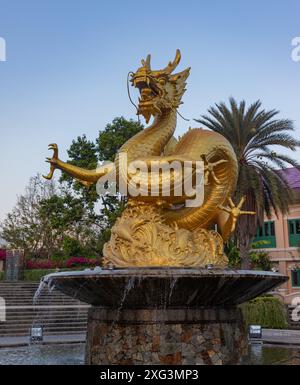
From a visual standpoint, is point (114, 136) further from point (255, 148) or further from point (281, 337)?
point (281, 337)

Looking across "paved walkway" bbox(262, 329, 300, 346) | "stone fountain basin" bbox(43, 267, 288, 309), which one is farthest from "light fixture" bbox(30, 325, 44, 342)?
"stone fountain basin" bbox(43, 267, 288, 309)

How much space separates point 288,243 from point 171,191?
92.1 ft

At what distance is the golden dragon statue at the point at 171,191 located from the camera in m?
8.32

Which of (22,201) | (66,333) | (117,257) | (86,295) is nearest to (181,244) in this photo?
(117,257)

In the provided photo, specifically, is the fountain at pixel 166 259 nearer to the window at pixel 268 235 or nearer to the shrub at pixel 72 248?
the shrub at pixel 72 248

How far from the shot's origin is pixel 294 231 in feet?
113

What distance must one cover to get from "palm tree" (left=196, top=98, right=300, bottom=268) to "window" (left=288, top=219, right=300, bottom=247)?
13496 millimetres

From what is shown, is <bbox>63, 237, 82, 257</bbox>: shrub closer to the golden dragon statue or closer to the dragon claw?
the golden dragon statue

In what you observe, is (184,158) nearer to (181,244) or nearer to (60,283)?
(181,244)

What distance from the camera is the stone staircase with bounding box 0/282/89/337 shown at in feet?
57.5

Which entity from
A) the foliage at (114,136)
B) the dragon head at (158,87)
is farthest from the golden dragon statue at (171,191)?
the foliage at (114,136)
